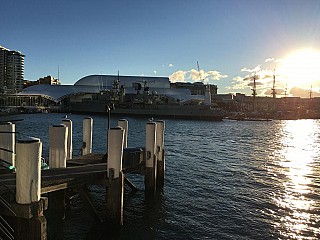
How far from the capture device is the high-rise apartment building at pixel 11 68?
16975cm

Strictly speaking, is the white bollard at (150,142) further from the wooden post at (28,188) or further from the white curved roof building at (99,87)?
the white curved roof building at (99,87)

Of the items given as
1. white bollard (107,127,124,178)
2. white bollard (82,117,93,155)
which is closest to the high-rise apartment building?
white bollard (82,117,93,155)

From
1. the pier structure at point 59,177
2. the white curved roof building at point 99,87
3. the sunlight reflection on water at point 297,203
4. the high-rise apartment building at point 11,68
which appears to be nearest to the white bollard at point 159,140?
the pier structure at point 59,177

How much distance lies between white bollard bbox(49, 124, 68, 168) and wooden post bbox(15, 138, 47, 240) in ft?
14.8

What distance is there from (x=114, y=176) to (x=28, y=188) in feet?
12.9

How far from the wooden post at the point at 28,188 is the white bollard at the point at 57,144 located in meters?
4.50

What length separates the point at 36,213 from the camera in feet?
Result: 23.9

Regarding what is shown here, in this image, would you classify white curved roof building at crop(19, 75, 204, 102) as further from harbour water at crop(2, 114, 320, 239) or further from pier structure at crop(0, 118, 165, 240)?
pier structure at crop(0, 118, 165, 240)

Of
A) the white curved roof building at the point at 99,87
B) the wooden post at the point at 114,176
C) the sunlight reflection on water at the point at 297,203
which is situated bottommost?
the sunlight reflection on water at the point at 297,203

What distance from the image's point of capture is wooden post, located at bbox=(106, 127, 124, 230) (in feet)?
35.4

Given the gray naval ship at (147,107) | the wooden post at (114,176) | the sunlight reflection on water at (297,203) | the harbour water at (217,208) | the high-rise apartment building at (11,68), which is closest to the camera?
the wooden post at (114,176)

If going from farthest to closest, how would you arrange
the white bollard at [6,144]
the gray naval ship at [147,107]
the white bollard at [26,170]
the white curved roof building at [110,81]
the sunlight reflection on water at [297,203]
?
the white curved roof building at [110,81], the gray naval ship at [147,107], the sunlight reflection on water at [297,203], the white bollard at [6,144], the white bollard at [26,170]

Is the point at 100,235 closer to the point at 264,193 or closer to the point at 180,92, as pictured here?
the point at 264,193

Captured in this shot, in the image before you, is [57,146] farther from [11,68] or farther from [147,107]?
[11,68]
